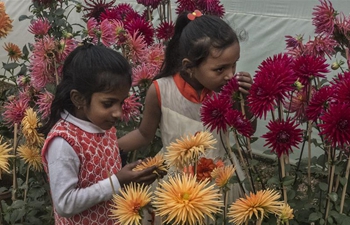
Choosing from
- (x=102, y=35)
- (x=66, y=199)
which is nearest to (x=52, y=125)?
(x=66, y=199)

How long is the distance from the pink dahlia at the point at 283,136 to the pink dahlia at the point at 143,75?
0.94 m

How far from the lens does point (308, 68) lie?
111 centimetres

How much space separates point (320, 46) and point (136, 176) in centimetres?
61

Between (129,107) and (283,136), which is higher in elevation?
(283,136)

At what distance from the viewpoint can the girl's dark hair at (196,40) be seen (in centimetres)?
155

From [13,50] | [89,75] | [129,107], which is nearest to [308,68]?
[89,75]

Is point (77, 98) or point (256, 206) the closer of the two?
point (256, 206)

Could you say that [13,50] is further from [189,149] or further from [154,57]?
[189,149]

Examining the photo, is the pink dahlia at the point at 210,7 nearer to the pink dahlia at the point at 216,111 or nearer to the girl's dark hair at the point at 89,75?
the girl's dark hair at the point at 89,75

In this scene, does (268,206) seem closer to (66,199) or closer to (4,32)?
(66,199)

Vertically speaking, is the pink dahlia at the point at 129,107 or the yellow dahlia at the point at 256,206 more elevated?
the yellow dahlia at the point at 256,206

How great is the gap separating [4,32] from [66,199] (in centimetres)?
90

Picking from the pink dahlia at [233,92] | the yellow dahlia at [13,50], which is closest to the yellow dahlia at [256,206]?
the pink dahlia at [233,92]

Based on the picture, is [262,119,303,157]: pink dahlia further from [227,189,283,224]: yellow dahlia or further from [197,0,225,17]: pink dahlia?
[197,0,225,17]: pink dahlia
